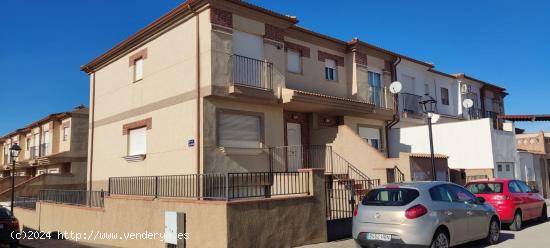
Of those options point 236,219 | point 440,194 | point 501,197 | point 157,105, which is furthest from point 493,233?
point 157,105

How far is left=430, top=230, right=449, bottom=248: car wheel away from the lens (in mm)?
8058

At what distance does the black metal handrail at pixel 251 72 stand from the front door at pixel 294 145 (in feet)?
8.28

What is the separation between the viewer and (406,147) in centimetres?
2103

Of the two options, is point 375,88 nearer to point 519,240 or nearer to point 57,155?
point 519,240

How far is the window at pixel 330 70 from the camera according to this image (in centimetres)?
1936

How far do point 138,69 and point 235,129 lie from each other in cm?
604

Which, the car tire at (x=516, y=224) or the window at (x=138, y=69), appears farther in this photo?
the window at (x=138, y=69)

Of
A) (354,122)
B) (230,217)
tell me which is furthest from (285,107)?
(230,217)

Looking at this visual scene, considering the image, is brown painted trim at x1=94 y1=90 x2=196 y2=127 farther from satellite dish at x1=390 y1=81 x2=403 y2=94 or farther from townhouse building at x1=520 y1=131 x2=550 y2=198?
townhouse building at x1=520 y1=131 x2=550 y2=198

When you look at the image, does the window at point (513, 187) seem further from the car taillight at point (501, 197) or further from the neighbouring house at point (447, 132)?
the neighbouring house at point (447, 132)

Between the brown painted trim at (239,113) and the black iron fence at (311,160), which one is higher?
the brown painted trim at (239,113)

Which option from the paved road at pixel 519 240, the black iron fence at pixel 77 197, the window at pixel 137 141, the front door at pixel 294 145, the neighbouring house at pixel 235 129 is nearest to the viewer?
the paved road at pixel 519 240

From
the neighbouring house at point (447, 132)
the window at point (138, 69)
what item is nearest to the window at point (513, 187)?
the neighbouring house at point (447, 132)

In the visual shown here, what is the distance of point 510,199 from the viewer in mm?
11992
